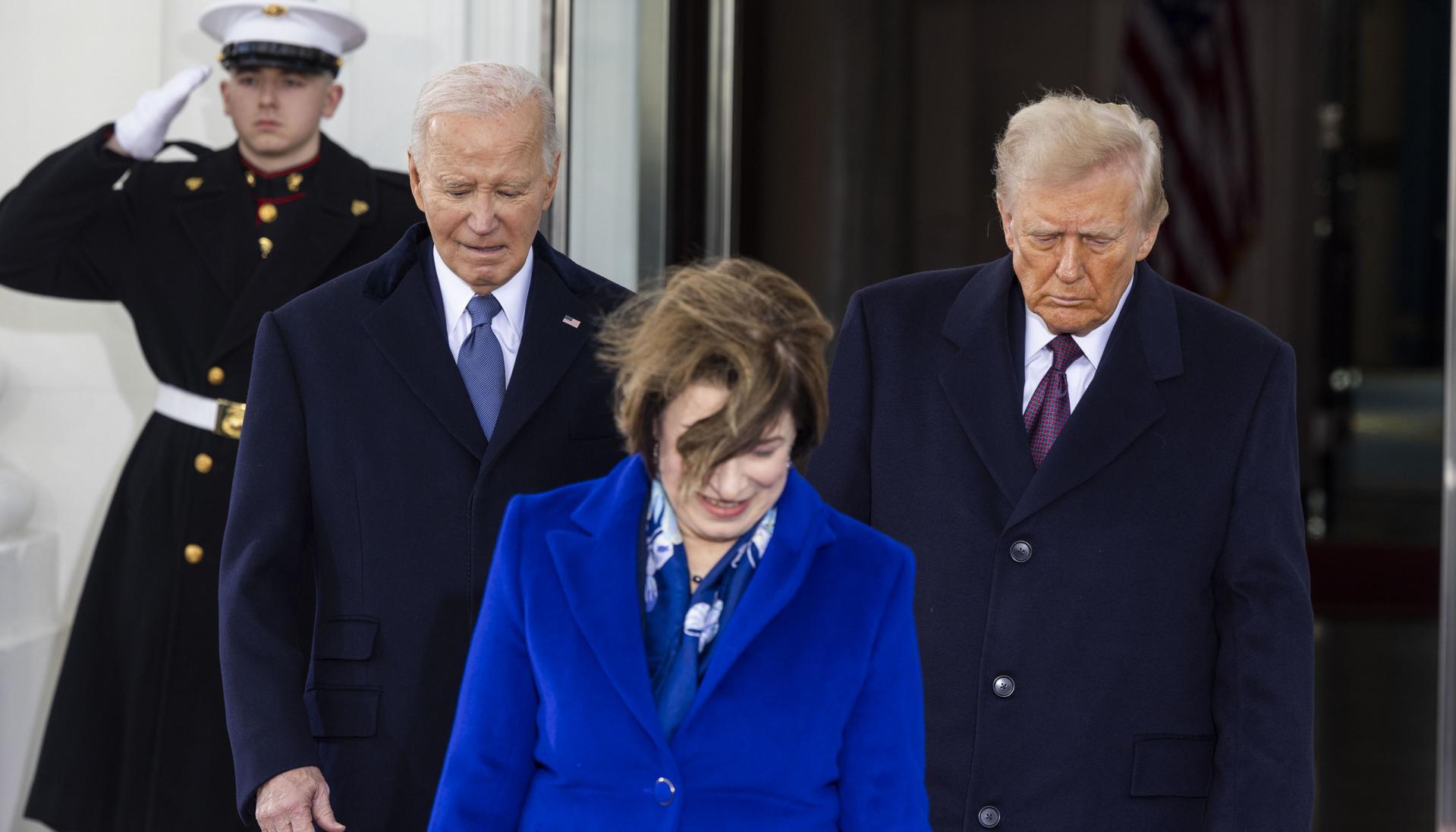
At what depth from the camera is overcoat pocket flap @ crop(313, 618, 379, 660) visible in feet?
6.77

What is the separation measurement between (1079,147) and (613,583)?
2.46ft

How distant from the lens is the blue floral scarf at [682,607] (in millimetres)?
1605

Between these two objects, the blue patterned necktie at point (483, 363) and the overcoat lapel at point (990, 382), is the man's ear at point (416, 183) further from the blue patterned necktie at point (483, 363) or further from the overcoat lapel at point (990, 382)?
the overcoat lapel at point (990, 382)

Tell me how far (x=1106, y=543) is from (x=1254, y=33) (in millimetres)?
8026

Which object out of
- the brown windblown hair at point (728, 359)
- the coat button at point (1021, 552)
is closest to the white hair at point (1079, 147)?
the coat button at point (1021, 552)

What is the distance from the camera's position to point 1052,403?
6.84ft

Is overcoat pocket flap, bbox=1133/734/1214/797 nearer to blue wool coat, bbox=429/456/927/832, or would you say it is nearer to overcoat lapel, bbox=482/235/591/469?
blue wool coat, bbox=429/456/927/832

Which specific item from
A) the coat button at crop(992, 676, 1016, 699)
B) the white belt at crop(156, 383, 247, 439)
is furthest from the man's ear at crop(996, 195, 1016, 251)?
the white belt at crop(156, 383, 247, 439)

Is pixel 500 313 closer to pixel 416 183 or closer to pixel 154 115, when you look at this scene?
pixel 416 183

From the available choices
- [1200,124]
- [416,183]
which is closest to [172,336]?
[416,183]

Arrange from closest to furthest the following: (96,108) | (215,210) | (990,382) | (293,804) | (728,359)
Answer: (728,359) → (293,804) → (990,382) → (215,210) → (96,108)

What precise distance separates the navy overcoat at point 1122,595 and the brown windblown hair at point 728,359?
20.0 inches

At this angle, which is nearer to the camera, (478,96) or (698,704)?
(698,704)

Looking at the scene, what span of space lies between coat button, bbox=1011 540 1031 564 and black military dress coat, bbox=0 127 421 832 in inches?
56.2
